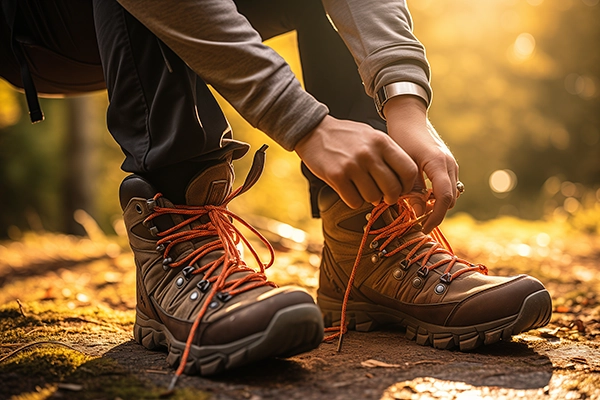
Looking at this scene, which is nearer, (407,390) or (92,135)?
(407,390)

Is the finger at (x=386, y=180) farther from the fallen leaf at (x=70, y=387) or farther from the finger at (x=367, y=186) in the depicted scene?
the fallen leaf at (x=70, y=387)

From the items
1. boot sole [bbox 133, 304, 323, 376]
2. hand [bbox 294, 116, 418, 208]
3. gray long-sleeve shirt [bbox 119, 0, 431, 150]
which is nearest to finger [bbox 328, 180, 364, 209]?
hand [bbox 294, 116, 418, 208]

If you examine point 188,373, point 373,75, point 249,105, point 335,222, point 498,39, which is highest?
point 498,39

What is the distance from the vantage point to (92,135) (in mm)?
6863

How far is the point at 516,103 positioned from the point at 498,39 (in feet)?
5.08

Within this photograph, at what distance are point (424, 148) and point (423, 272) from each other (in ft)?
1.22

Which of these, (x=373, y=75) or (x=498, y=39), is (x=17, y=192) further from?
(x=373, y=75)

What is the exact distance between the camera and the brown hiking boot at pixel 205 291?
1.08m

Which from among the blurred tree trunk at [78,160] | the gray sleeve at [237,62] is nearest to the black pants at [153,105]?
the gray sleeve at [237,62]

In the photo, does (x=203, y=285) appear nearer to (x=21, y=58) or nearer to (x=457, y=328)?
(x=457, y=328)

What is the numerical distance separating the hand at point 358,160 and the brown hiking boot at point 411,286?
14.4 inches

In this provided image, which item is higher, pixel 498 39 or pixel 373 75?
pixel 498 39

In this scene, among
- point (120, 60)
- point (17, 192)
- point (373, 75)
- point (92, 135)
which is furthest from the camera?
point (17, 192)

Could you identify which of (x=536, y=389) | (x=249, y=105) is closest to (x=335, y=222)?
(x=249, y=105)
